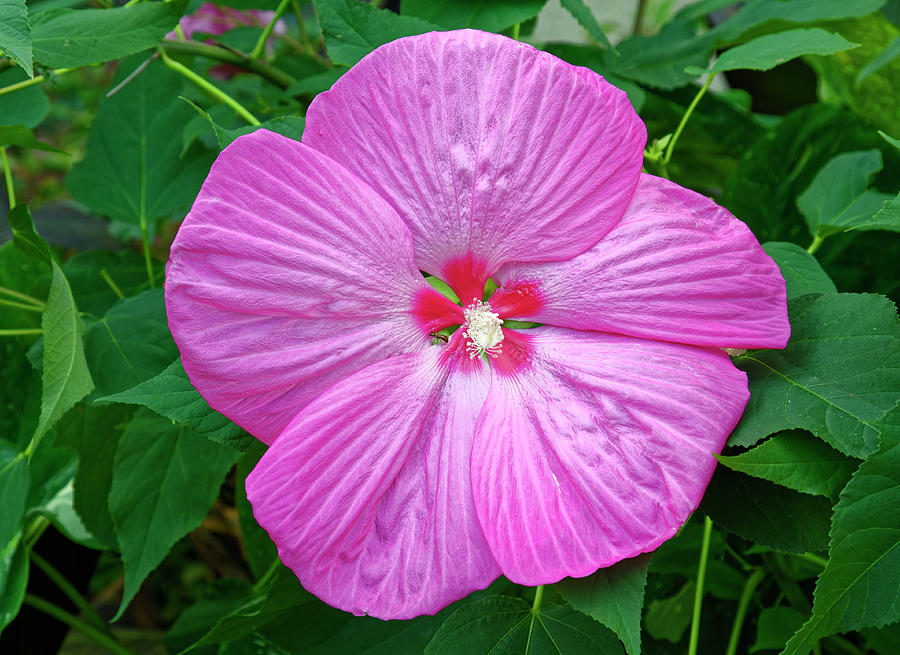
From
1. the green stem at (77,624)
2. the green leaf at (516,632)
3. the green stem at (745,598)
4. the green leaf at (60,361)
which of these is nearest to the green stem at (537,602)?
the green leaf at (516,632)

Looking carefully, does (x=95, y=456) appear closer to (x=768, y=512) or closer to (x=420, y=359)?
(x=420, y=359)

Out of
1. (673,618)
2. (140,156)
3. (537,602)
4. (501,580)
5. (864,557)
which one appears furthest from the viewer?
(140,156)

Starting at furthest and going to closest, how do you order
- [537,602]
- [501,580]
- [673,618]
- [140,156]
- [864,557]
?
[140,156]
[673,618]
[501,580]
[537,602]
[864,557]

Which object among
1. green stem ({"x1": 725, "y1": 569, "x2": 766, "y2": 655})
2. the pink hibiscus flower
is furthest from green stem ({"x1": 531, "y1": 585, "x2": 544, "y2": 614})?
green stem ({"x1": 725, "y1": 569, "x2": 766, "y2": 655})

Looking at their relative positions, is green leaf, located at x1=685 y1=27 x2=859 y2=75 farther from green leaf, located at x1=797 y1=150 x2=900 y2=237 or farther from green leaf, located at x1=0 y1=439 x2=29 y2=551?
green leaf, located at x1=0 y1=439 x2=29 y2=551

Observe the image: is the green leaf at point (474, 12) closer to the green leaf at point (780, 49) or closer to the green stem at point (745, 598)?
the green leaf at point (780, 49)


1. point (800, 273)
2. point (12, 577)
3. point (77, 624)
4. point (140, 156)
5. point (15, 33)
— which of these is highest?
point (15, 33)

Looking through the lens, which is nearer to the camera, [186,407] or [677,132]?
[186,407]

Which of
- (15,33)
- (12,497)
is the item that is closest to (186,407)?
(15,33)
